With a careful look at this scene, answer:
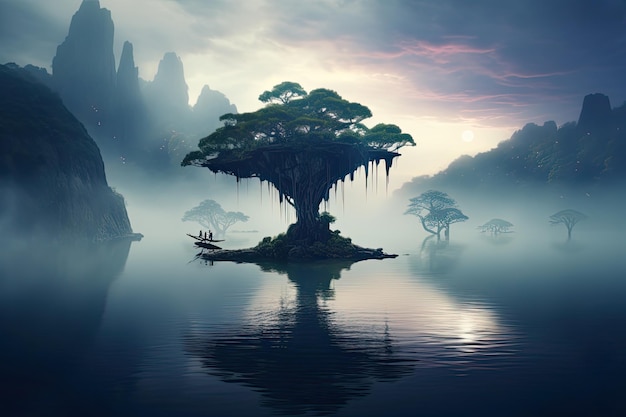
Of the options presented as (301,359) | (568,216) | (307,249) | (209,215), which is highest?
(209,215)

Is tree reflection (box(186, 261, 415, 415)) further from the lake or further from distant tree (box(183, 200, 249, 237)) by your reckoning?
distant tree (box(183, 200, 249, 237))

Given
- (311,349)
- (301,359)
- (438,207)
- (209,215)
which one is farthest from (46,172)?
(438,207)

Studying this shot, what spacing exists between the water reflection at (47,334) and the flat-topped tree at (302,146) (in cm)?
2260

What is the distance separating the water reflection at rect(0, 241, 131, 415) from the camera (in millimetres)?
12367

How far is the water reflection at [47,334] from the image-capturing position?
1237 centimetres

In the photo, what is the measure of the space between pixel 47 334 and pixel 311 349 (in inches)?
434

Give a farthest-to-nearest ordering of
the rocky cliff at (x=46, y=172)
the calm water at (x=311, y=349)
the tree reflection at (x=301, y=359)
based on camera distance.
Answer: the rocky cliff at (x=46, y=172)
the tree reflection at (x=301, y=359)
the calm water at (x=311, y=349)

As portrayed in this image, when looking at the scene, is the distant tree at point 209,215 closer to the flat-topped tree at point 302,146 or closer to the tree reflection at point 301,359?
the flat-topped tree at point 302,146

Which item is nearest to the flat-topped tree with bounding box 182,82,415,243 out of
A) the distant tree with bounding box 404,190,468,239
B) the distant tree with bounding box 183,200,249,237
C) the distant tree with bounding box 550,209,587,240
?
the distant tree with bounding box 404,190,468,239

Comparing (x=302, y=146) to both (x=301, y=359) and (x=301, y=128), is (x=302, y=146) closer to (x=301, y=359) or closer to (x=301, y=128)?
(x=301, y=128)

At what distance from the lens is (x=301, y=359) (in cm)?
1594

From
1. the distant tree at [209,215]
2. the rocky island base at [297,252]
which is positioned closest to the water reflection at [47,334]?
the rocky island base at [297,252]

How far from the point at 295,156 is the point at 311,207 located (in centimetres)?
Answer: 671

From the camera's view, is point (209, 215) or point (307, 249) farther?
point (209, 215)
